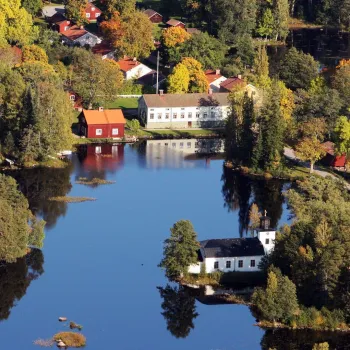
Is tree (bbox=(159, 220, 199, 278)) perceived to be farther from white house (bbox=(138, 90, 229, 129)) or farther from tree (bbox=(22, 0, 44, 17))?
tree (bbox=(22, 0, 44, 17))

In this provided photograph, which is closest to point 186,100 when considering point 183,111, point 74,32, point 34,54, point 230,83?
point 183,111

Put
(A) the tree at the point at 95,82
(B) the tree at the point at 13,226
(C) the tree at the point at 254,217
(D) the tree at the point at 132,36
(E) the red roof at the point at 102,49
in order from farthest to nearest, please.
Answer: (E) the red roof at the point at 102,49 < (D) the tree at the point at 132,36 < (A) the tree at the point at 95,82 < (C) the tree at the point at 254,217 < (B) the tree at the point at 13,226

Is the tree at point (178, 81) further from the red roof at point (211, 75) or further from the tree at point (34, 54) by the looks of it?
the tree at point (34, 54)

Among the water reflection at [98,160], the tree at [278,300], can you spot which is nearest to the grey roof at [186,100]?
the water reflection at [98,160]

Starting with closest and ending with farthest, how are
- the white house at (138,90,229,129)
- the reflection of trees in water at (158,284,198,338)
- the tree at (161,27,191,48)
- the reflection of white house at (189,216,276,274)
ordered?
the reflection of trees in water at (158,284,198,338), the reflection of white house at (189,216,276,274), the white house at (138,90,229,129), the tree at (161,27,191,48)

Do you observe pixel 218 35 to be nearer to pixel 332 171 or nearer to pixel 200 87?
pixel 200 87

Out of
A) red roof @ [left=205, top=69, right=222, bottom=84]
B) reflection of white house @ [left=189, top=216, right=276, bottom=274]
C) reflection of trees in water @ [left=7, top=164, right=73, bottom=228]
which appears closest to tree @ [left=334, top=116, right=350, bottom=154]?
reflection of trees in water @ [left=7, top=164, right=73, bottom=228]
